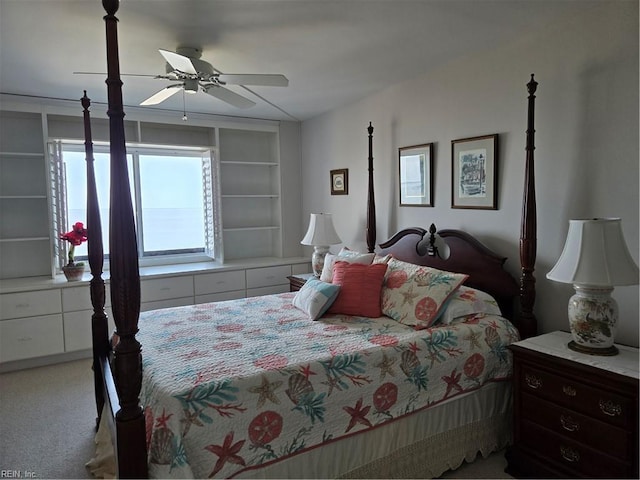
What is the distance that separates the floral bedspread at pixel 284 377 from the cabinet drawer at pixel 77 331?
1.65m

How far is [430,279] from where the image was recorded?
2.64m

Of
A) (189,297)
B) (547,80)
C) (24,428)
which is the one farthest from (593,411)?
(189,297)

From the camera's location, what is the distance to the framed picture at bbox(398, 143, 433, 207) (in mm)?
3336

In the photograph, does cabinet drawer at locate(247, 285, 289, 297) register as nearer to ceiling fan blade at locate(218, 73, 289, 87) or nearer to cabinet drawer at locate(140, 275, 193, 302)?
cabinet drawer at locate(140, 275, 193, 302)

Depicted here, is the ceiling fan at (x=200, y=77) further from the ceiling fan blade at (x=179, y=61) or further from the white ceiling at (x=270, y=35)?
the white ceiling at (x=270, y=35)

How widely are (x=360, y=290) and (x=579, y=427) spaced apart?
A: 4.46 feet

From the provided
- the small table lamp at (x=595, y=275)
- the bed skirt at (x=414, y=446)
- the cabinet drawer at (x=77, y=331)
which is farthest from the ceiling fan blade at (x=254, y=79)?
the cabinet drawer at (x=77, y=331)

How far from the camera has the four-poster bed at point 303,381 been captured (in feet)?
4.80

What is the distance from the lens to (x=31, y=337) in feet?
11.9

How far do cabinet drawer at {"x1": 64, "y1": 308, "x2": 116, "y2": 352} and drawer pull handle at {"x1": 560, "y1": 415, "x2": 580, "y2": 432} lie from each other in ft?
11.6

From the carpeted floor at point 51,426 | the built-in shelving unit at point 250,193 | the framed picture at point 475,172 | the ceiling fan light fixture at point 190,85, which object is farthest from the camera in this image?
the built-in shelving unit at point 250,193

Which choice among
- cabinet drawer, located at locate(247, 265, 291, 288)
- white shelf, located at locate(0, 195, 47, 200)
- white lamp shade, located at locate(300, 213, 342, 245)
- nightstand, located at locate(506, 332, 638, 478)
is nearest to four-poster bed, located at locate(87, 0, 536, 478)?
nightstand, located at locate(506, 332, 638, 478)

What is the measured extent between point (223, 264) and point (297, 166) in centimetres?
154

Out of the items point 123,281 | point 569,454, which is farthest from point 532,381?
point 123,281
